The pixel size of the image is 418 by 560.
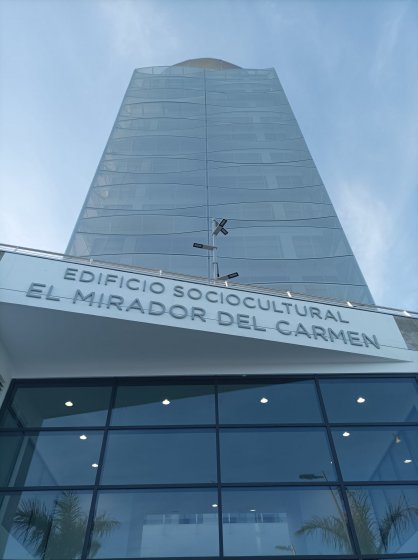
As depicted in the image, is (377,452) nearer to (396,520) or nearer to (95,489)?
(396,520)

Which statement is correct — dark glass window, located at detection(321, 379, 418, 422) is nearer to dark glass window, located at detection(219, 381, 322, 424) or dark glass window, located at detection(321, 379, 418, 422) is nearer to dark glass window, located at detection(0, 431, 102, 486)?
dark glass window, located at detection(219, 381, 322, 424)

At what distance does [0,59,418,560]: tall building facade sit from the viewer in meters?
7.28

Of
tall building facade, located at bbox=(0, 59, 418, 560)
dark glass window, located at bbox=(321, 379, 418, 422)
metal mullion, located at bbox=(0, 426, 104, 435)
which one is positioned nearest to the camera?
tall building facade, located at bbox=(0, 59, 418, 560)

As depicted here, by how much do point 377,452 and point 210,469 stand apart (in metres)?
2.93

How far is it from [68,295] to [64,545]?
4053mm

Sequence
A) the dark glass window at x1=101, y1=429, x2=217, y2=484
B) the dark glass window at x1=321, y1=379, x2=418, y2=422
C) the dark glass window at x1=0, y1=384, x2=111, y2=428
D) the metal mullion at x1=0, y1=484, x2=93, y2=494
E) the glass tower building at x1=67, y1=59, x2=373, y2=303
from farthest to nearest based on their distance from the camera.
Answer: the glass tower building at x1=67, y1=59, x2=373, y2=303 < the dark glass window at x1=321, y1=379, x2=418, y2=422 < the dark glass window at x1=0, y1=384, x2=111, y2=428 < the dark glass window at x1=101, y1=429, x2=217, y2=484 < the metal mullion at x1=0, y1=484, x2=93, y2=494

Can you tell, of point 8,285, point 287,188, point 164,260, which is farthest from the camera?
point 287,188

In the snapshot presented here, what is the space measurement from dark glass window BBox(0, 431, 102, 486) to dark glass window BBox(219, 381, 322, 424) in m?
2.42

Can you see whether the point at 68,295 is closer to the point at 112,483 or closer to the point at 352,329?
the point at 112,483

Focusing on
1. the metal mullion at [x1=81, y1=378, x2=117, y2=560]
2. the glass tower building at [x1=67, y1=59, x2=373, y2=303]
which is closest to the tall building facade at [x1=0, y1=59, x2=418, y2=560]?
the metal mullion at [x1=81, y1=378, x2=117, y2=560]

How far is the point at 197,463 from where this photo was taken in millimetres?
8094

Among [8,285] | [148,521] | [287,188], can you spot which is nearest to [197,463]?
[148,521]

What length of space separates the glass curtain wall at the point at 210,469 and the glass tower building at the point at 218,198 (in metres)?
9.50

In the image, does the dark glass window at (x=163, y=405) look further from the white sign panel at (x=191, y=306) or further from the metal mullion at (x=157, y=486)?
the white sign panel at (x=191, y=306)
